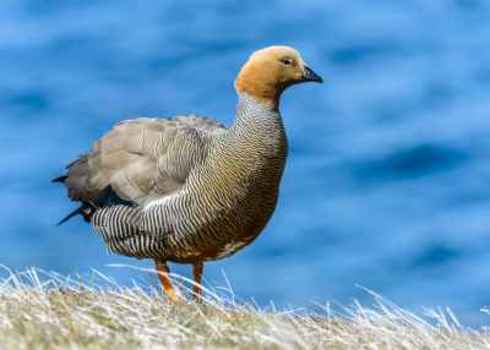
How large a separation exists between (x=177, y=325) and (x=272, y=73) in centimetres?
310

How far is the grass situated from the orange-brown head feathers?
1950mm

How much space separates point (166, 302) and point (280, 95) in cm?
228

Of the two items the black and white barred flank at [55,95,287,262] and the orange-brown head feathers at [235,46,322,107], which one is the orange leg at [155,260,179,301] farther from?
the orange-brown head feathers at [235,46,322,107]

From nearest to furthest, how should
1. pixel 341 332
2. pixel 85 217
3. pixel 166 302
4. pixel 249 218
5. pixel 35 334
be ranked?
pixel 35 334 < pixel 341 332 < pixel 166 302 < pixel 249 218 < pixel 85 217

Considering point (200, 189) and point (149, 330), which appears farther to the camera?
point (200, 189)

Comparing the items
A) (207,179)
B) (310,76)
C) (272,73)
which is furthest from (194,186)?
(310,76)

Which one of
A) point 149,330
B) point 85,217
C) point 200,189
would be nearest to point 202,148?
point 200,189

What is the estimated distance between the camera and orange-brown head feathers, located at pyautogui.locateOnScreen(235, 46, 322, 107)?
920 cm

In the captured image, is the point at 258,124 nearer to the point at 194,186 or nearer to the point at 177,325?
the point at 194,186

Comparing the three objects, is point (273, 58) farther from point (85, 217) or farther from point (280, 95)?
point (85, 217)

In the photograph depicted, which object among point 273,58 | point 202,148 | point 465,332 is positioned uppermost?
point 273,58

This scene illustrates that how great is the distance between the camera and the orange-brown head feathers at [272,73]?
9195 millimetres

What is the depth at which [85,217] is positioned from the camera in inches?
402

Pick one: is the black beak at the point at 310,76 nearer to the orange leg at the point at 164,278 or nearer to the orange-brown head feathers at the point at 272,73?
the orange-brown head feathers at the point at 272,73
